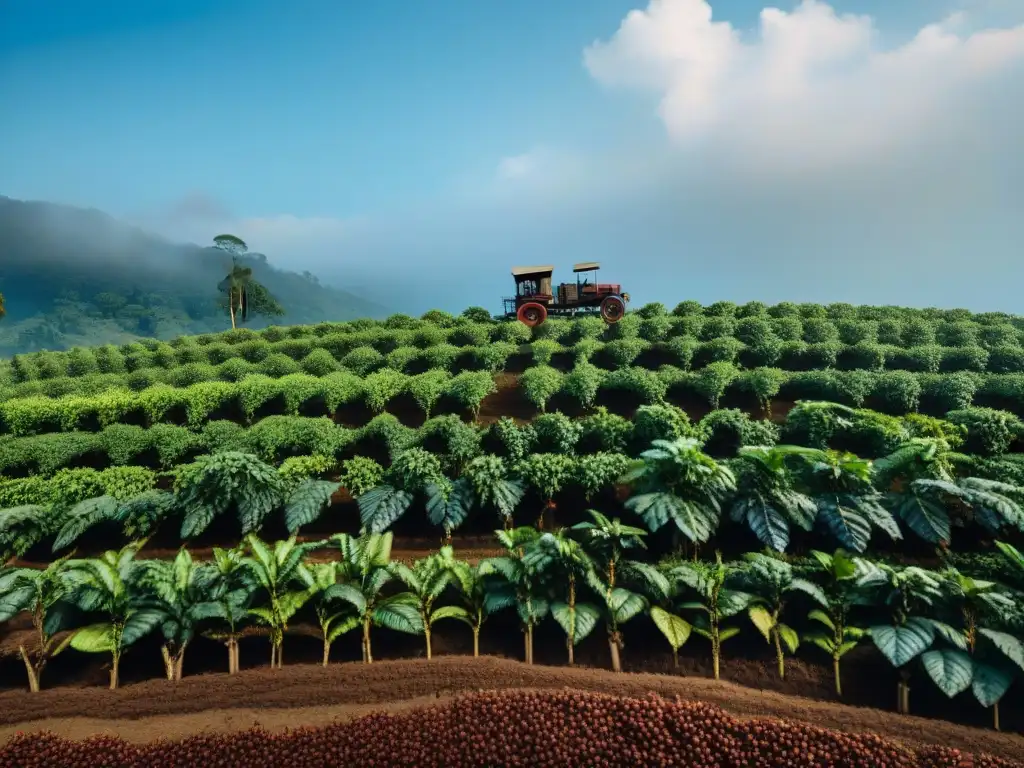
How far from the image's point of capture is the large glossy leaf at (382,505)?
26.6 feet

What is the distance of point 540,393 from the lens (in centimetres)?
1252

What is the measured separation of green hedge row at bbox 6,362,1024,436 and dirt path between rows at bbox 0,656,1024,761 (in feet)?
24.6

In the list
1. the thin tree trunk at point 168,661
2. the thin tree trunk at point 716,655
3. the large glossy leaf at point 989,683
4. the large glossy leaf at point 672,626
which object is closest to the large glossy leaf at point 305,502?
the thin tree trunk at point 168,661

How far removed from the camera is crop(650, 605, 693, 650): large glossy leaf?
550 cm

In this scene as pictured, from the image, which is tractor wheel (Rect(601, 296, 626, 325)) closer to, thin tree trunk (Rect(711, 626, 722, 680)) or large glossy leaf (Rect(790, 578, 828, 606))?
large glossy leaf (Rect(790, 578, 828, 606))

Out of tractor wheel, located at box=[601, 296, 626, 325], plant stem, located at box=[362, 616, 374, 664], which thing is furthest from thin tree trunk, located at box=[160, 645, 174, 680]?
tractor wheel, located at box=[601, 296, 626, 325]

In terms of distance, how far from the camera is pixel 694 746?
4.57 m

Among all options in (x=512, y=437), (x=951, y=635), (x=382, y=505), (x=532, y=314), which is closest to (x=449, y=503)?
(x=382, y=505)

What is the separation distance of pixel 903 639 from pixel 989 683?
723 mm

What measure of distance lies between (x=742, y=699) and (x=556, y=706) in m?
2.00

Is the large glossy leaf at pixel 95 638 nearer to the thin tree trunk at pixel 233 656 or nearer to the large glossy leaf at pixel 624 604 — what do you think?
the thin tree trunk at pixel 233 656

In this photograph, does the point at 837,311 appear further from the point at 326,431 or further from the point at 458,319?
the point at 326,431

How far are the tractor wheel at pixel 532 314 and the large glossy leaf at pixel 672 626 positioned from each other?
41.6 ft

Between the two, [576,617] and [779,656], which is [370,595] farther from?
[779,656]
